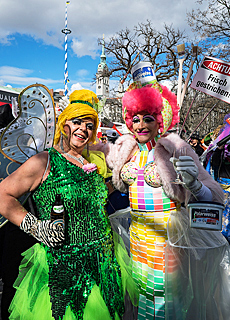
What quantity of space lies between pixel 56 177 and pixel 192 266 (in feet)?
3.73

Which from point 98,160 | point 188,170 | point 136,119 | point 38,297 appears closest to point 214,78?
point 136,119

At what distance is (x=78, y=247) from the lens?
1.69 m

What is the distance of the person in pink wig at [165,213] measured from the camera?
182 centimetres

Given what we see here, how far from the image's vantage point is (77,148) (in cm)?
196

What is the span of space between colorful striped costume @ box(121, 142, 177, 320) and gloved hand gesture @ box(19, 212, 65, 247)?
0.80 metres

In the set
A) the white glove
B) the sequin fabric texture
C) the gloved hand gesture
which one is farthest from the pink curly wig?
the gloved hand gesture

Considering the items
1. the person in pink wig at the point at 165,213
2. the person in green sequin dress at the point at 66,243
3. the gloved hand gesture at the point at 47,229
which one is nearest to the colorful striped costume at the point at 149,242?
the person in pink wig at the point at 165,213

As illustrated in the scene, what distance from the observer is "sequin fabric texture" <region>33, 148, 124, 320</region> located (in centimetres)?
162

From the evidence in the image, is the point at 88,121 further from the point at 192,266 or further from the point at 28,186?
the point at 192,266

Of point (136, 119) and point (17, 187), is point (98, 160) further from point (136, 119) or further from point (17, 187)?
point (17, 187)

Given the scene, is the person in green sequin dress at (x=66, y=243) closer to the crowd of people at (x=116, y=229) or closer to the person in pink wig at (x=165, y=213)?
the crowd of people at (x=116, y=229)

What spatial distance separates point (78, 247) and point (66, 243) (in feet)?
0.27

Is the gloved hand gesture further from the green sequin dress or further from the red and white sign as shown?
the red and white sign

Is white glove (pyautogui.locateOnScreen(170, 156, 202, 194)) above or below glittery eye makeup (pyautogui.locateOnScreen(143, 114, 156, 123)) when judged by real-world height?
below
